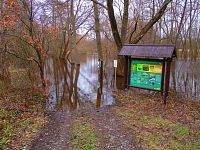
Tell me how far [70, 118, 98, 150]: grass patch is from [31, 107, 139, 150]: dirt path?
0.36 feet

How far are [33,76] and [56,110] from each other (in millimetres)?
4787

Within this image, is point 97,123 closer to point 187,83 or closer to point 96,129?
point 96,129

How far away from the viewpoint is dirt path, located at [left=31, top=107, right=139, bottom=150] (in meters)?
4.25

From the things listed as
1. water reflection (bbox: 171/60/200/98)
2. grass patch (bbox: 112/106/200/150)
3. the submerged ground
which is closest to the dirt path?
the submerged ground

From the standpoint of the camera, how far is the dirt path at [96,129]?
4250 millimetres

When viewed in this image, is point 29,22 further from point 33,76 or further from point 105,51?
point 105,51

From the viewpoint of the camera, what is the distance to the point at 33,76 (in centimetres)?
1105

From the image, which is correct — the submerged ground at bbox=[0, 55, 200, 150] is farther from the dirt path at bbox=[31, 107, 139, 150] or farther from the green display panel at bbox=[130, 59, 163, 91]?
the green display panel at bbox=[130, 59, 163, 91]

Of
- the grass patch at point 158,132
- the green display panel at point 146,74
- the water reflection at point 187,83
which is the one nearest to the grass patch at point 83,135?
the grass patch at point 158,132

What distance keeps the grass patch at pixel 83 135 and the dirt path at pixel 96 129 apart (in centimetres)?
11

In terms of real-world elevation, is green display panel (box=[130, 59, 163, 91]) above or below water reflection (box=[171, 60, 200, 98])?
above

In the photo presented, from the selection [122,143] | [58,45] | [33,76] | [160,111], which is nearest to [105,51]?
[58,45]

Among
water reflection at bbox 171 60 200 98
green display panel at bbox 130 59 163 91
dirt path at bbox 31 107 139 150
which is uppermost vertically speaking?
green display panel at bbox 130 59 163 91

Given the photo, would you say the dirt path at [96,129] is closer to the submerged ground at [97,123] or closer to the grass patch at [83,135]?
the submerged ground at [97,123]
